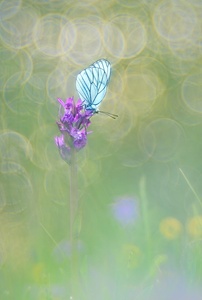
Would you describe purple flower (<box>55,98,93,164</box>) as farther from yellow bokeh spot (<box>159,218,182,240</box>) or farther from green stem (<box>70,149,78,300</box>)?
yellow bokeh spot (<box>159,218,182,240</box>)

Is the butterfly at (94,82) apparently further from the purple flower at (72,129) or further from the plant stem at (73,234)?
the plant stem at (73,234)

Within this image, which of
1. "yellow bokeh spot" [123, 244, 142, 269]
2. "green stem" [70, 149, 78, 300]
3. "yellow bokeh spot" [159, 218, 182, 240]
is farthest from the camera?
"yellow bokeh spot" [159, 218, 182, 240]

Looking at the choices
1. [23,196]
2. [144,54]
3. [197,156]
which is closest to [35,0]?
[144,54]

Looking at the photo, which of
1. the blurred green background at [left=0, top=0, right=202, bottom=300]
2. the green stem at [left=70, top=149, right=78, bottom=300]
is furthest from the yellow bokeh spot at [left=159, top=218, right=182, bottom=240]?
the green stem at [left=70, top=149, right=78, bottom=300]

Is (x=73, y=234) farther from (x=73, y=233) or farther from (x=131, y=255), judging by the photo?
(x=131, y=255)

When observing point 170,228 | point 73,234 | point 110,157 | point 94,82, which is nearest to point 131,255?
point 73,234

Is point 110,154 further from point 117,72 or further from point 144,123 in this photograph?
point 117,72
